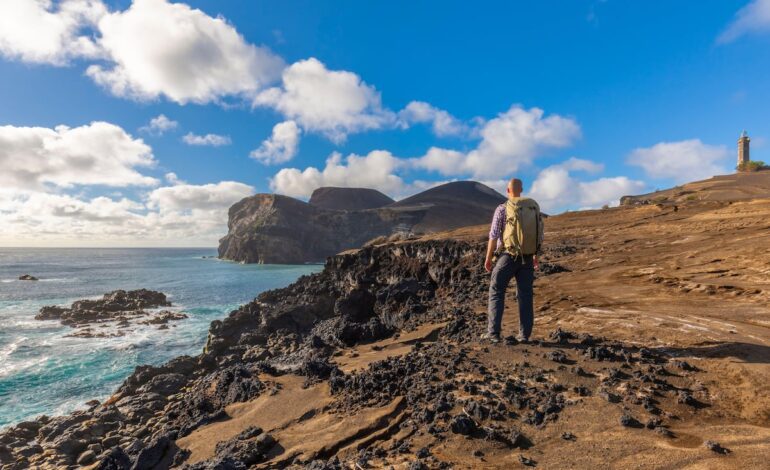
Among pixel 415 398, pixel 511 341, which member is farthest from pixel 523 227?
pixel 415 398

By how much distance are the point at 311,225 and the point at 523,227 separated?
150 metres

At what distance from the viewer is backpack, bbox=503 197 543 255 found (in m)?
6.49

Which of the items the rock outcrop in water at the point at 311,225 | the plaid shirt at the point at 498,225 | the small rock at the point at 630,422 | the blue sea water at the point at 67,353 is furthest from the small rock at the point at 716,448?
the rock outcrop in water at the point at 311,225

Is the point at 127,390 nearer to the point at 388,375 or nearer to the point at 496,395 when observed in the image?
the point at 388,375

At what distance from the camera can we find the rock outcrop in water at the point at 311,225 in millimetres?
136250

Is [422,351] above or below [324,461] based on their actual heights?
above

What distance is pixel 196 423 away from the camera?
6.93 m

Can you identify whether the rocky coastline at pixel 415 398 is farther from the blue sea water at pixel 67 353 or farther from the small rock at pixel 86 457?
the blue sea water at pixel 67 353

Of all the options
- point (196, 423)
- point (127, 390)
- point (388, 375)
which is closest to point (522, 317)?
point (388, 375)

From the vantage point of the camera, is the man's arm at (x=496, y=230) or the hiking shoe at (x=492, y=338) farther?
the hiking shoe at (x=492, y=338)

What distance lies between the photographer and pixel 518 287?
672 cm

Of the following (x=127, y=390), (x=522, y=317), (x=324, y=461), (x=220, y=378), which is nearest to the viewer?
(x=324, y=461)

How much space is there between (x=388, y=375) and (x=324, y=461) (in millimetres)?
1828

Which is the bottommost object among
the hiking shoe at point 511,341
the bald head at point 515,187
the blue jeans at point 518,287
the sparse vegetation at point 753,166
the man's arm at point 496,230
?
the hiking shoe at point 511,341
